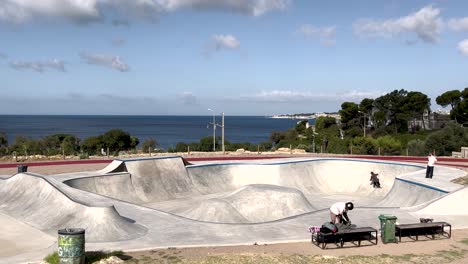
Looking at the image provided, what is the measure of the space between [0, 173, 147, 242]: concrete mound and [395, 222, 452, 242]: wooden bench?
325 inches

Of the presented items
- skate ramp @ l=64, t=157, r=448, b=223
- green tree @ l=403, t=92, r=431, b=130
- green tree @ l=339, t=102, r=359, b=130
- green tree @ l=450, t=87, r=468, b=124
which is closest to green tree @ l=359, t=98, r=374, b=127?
green tree @ l=339, t=102, r=359, b=130

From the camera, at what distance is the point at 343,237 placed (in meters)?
12.9

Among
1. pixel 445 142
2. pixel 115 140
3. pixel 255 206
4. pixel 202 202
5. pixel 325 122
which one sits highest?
pixel 325 122

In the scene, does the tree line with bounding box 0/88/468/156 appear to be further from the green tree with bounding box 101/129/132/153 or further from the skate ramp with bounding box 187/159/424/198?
the skate ramp with bounding box 187/159/424/198

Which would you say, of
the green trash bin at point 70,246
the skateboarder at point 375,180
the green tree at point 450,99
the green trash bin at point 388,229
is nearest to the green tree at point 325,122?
the green tree at point 450,99

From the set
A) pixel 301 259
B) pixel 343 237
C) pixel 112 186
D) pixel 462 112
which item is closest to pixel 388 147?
pixel 462 112

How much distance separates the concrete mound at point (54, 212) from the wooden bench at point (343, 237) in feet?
18.5

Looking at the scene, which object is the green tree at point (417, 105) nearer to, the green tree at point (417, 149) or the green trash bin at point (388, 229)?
the green tree at point (417, 149)

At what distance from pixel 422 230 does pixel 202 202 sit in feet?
28.7

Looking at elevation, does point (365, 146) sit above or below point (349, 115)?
below

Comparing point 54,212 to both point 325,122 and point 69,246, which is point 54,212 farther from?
point 325,122

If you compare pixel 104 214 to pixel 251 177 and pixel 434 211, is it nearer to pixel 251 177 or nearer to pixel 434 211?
pixel 434 211

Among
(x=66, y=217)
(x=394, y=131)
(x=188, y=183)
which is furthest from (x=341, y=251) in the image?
(x=394, y=131)

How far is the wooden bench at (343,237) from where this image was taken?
41.5ft
